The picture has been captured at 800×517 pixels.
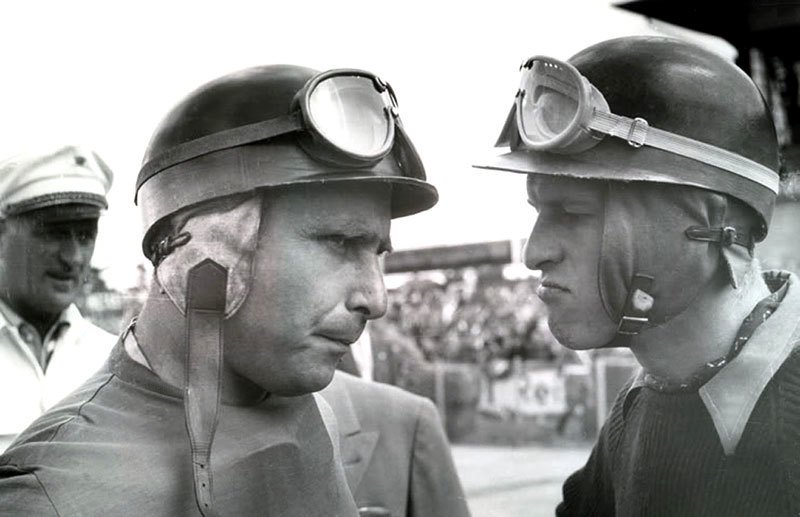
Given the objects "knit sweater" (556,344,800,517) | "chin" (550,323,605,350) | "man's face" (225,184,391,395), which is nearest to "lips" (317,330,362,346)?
"man's face" (225,184,391,395)

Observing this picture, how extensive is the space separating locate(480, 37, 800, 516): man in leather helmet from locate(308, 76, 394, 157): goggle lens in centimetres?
25

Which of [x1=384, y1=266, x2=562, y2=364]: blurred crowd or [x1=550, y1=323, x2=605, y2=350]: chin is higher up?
[x1=550, y1=323, x2=605, y2=350]: chin

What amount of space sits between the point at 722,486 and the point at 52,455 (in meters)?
1.08

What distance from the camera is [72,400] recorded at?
161 centimetres

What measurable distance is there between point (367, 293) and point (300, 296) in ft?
0.38

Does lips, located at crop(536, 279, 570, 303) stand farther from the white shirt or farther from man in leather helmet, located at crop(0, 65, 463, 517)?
the white shirt

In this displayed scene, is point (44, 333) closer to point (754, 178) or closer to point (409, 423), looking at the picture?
point (409, 423)

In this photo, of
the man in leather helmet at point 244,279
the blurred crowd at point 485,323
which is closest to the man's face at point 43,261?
the man in leather helmet at point 244,279

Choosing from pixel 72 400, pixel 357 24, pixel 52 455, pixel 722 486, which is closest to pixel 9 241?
pixel 72 400

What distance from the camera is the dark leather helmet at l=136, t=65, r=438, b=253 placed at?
1607 mm

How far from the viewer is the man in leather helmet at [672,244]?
1.71m

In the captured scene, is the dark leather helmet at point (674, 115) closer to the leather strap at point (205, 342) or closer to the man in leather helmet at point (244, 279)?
the man in leather helmet at point (244, 279)

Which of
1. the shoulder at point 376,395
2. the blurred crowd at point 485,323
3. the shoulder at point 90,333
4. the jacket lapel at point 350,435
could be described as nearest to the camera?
the shoulder at point 90,333

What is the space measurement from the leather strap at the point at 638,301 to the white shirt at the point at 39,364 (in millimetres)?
931
